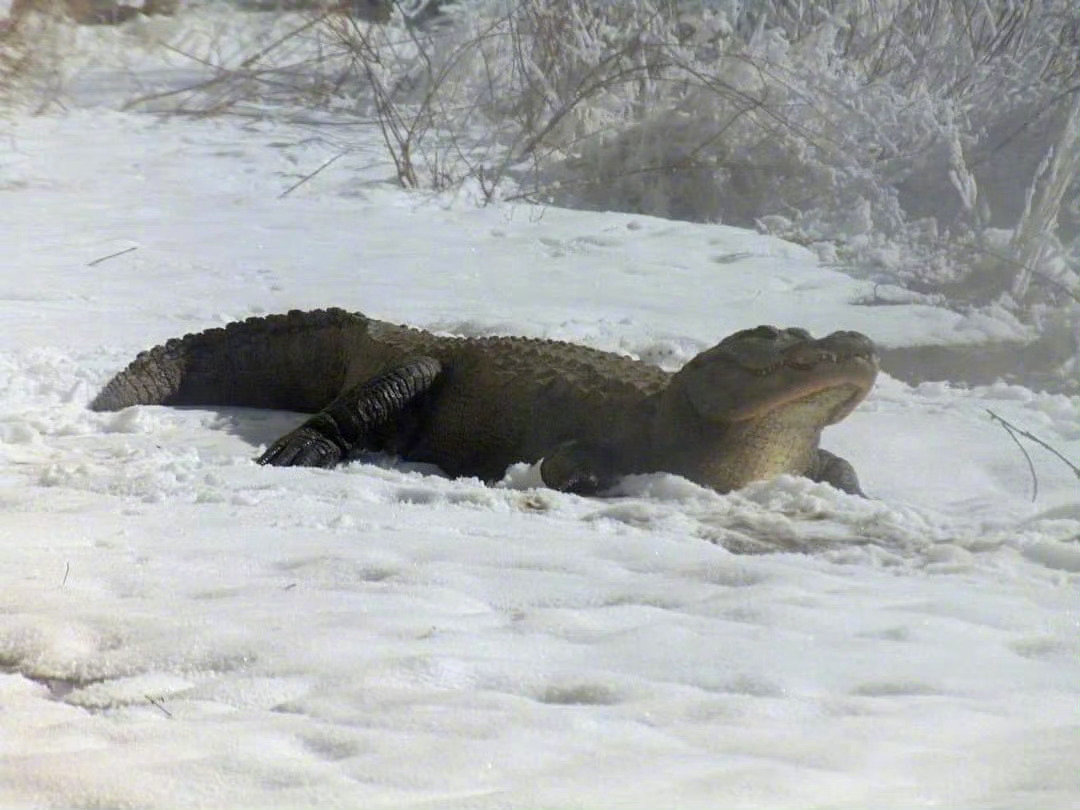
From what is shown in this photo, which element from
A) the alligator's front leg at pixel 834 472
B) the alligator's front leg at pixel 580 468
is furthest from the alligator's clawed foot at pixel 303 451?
the alligator's front leg at pixel 834 472

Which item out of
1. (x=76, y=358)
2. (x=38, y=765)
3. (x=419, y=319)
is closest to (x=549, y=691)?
(x=38, y=765)

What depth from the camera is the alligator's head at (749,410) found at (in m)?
4.68

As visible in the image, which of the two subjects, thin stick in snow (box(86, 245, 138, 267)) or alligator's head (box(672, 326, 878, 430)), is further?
thin stick in snow (box(86, 245, 138, 267))

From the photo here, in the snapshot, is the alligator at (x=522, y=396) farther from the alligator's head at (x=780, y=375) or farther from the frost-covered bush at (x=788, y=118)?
the frost-covered bush at (x=788, y=118)

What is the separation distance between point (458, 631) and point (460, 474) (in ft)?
8.99

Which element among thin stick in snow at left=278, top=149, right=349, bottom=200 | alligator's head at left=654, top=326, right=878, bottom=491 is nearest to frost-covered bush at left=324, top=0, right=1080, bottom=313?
thin stick in snow at left=278, top=149, right=349, bottom=200

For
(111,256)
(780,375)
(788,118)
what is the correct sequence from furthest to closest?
(788,118) < (111,256) < (780,375)

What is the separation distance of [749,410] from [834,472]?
392 millimetres

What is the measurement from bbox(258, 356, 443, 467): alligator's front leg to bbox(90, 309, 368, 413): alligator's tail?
0.53 m

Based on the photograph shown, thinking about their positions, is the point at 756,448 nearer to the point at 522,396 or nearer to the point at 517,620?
the point at 522,396

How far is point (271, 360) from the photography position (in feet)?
20.1

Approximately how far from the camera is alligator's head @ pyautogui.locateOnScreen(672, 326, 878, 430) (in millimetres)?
4516

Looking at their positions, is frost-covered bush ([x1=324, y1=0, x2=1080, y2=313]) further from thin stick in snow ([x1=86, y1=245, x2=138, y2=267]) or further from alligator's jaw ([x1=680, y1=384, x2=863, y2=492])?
alligator's jaw ([x1=680, y1=384, x2=863, y2=492])

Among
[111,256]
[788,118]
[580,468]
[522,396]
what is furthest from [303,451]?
[788,118]
